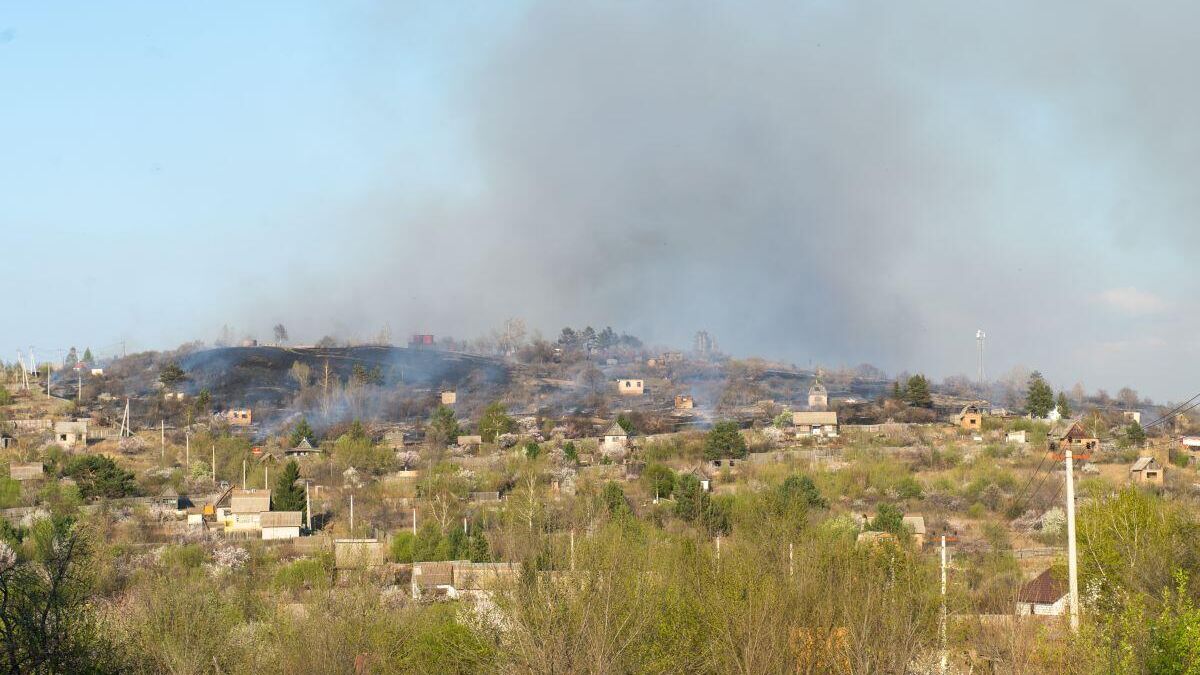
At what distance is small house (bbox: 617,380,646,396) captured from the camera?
8356 centimetres

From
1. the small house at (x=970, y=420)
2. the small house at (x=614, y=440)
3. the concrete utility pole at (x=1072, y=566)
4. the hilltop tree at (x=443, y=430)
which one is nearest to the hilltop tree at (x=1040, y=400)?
the small house at (x=970, y=420)

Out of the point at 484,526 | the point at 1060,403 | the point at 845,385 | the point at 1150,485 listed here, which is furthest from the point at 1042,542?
the point at 845,385

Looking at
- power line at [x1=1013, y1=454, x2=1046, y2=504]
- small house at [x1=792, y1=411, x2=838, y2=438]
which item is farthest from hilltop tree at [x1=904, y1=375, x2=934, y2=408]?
power line at [x1=1013, y1=454, x2=1046, y2=504]

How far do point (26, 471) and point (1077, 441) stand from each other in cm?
4538

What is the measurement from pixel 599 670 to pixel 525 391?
218 ft

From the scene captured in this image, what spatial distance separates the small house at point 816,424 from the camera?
66688 millimetres

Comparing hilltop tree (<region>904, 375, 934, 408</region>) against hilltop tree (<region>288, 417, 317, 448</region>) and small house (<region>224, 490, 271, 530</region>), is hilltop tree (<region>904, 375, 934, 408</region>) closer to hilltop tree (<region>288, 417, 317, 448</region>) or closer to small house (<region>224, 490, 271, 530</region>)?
hilltop tree (<region>288, 417, 317, 448</region>)

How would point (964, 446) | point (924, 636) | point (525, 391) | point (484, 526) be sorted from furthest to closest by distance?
point (525, 391)
point (964, 446)
point (484, 526)
point (924, 636)

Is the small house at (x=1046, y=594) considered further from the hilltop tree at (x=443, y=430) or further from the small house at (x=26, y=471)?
the small house at (x=26, y=471)

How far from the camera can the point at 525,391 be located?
277 ft

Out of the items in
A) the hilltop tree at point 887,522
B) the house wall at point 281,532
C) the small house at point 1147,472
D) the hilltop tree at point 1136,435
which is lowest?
the house wall at point 281,532

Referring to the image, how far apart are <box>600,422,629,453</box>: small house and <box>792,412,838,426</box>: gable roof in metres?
9.79

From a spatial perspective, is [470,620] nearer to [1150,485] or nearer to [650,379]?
[1150,485]

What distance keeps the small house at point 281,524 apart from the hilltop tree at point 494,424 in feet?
69.6
